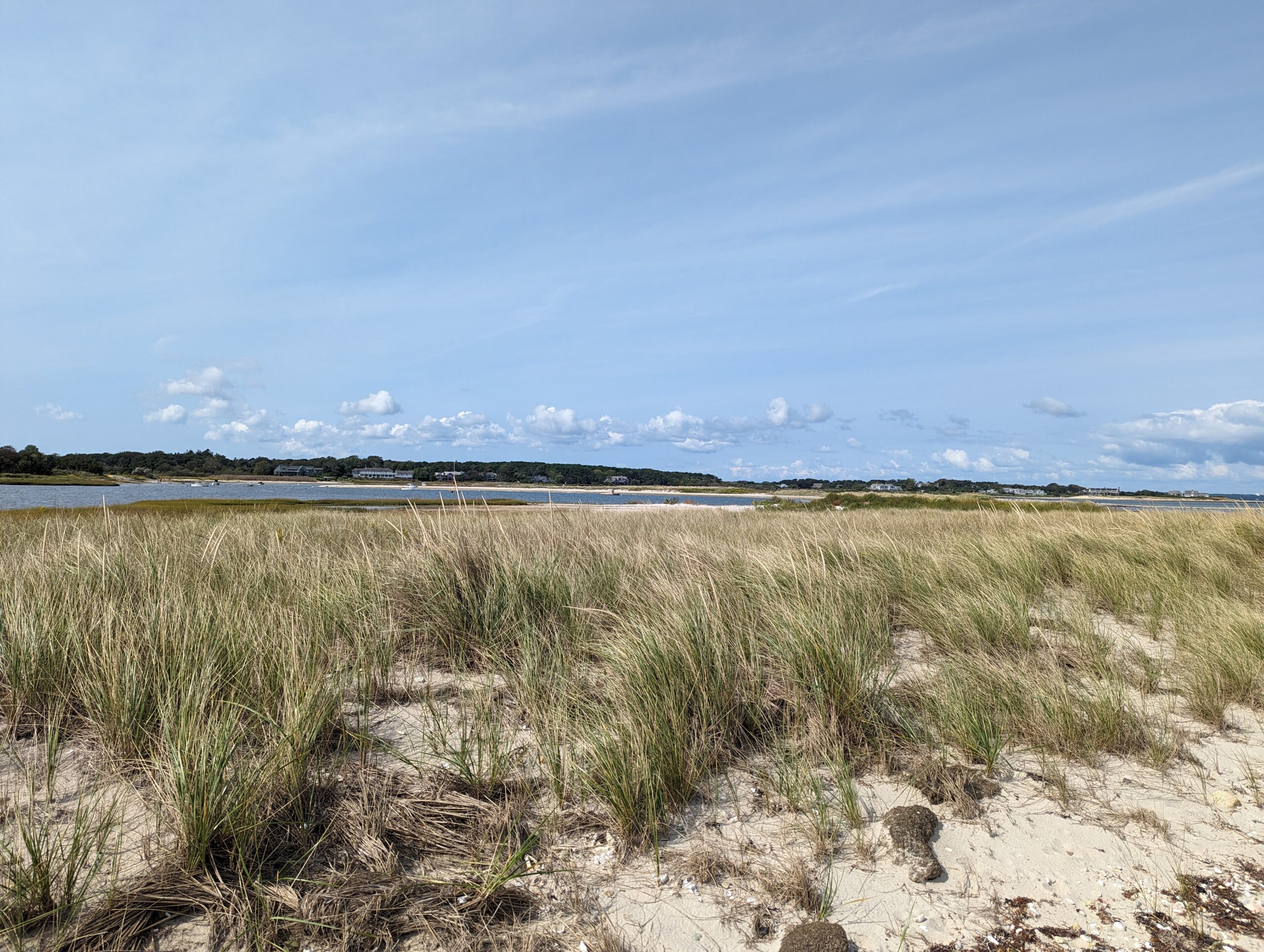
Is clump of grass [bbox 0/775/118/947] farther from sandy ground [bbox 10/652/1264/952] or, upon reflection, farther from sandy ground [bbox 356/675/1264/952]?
sandy ground [bbox 356/675/1264/952]

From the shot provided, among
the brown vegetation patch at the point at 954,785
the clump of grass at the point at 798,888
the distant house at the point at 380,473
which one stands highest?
the distant house at the point at 380,473

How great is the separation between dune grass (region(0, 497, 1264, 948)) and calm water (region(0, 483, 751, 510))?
10226 millimetres

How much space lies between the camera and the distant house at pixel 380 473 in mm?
95500

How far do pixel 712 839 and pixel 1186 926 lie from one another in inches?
63.7

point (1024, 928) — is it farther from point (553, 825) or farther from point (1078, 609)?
point (1078, 609)

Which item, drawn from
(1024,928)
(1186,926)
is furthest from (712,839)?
(1186,926)

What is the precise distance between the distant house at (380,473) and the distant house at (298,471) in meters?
6.70

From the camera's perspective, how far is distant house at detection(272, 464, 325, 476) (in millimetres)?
103062

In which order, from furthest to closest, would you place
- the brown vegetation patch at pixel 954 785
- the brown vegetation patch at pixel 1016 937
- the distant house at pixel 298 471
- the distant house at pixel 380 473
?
1. the distant house at pixel 298 471
2. the distant house at pixel 380 473
3. the brown vegetation patch at pixel 954 785
4. the brown vegetation patch at pixel 1016 937

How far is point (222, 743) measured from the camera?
2.26m

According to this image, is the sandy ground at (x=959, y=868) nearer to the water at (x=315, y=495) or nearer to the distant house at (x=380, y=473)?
the water at (x=315, y=495)

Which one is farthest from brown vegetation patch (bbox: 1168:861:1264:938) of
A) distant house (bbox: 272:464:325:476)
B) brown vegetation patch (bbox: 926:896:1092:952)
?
distant house (bbox: 272:464:325:476)

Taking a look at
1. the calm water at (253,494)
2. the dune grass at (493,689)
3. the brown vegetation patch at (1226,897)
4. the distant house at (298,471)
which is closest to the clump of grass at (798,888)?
the dune grass at (493,689)

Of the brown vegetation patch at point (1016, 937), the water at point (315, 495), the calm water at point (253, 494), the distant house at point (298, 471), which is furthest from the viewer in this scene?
the distant house at point (298, 471)
